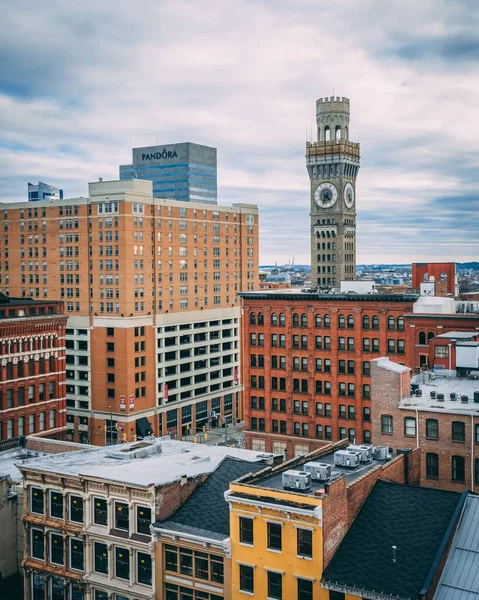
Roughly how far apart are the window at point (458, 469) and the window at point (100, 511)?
30249 mm

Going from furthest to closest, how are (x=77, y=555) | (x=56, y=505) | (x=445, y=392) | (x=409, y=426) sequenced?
(x=445, y=392), (x=409, y=426), (x=56, y=505), (x=77, y=555)

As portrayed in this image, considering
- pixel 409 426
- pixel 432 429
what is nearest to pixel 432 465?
pixel 432 429

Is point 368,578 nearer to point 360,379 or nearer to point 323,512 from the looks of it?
point 323,512

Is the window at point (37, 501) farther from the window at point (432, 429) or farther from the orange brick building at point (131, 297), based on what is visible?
the orange brick building at point (131, 297)

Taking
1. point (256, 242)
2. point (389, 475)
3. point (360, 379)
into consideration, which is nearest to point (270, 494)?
point (389, 475)

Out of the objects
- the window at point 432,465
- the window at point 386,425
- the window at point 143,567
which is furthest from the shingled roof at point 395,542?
the window at point 386,425

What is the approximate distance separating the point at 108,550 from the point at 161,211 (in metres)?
98.6

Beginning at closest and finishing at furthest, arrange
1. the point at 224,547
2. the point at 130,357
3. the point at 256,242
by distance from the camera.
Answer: the point at 224,547 → the point at 130,357 → the point at 256,242

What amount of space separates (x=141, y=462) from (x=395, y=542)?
21.3m

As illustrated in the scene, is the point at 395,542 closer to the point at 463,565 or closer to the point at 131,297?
the point at 463,565

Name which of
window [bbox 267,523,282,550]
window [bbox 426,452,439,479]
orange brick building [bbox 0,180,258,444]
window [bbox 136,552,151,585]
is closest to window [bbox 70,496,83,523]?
window [bbox 136,552,151,585]

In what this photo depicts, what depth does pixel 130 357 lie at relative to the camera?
131125 mm

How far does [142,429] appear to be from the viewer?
5133 inches

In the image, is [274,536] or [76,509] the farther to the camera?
[76,509]
